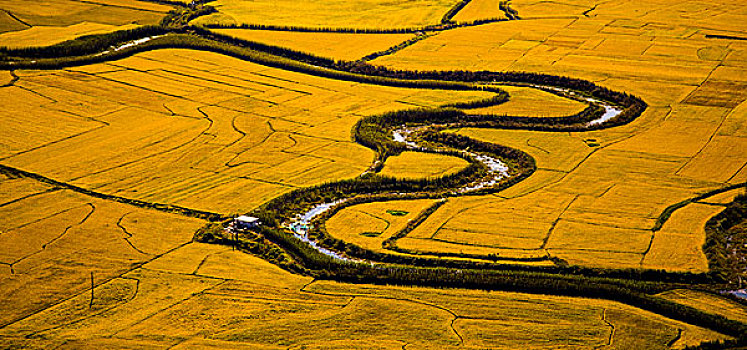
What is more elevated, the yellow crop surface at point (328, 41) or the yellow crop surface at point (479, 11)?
the yellow crop surface at point (479, 11)

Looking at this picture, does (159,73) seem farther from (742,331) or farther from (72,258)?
(742,331)

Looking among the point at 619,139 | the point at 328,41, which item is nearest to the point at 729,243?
the point at 619,139

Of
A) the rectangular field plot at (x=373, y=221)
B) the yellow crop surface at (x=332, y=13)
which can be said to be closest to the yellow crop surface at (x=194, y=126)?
the rectangular field plot at (x=373, y=221)

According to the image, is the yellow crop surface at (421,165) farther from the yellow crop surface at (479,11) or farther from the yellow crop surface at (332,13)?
the yellow crop surface at (479,11)

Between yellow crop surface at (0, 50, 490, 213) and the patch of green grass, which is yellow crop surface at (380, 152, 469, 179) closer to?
yellow crop surface at (0, 50, 490, 213)

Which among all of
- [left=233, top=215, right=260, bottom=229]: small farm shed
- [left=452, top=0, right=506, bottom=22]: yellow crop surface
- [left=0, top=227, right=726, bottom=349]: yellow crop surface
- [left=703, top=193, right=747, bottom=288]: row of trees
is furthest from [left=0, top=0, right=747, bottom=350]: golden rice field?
[left=452, top=0, right=506, bottom=22]: yellow crop surface

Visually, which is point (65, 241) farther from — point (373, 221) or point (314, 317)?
point (373, 221)
